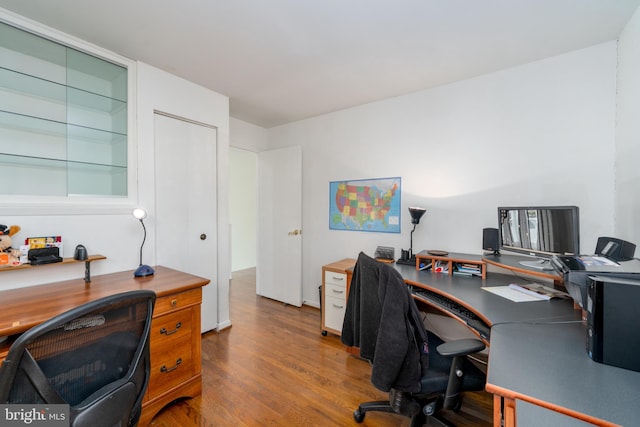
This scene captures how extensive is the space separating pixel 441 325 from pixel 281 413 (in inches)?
66.4

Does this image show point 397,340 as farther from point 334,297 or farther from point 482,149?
point 482,149

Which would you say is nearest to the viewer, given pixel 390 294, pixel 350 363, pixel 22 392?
pixel 22 392

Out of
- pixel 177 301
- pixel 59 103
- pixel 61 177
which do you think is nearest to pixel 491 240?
pixel 177 301

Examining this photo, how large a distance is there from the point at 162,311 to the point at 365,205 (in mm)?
2204

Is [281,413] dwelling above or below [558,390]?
below

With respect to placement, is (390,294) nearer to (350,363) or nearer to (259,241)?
(350,363)

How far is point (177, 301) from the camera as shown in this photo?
67.9 inches

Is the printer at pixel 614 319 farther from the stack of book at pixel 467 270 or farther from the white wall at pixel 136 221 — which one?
the white wall at pixel 136 221

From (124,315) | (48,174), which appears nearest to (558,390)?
(124,315)

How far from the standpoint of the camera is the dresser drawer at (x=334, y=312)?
2664 millimetres

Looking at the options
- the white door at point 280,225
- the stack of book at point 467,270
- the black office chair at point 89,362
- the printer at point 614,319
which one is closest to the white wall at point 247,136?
the white door at point 280,225

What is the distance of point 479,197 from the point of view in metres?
2.37

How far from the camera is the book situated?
166 centimetres

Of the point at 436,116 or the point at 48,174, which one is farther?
the point at 436,116
